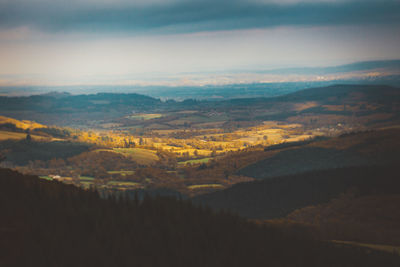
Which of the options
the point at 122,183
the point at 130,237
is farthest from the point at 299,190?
the point at 130,237

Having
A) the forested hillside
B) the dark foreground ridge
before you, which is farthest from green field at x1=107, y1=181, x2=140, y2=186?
the dark foreground ridge

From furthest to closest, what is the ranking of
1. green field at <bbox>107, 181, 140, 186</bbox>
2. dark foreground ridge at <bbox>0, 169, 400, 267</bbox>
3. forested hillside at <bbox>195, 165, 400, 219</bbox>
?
1. green field at <bbox>107, 181, 140, 186</bbox>
2. forested hillside at <bbox>195, 165, 400, 219</bbox>
3. dark foreground ridge at <bbox>0, 169, 400, 267</bbox>

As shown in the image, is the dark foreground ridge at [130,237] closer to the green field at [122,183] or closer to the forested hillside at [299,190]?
the forested hillside at [299,190]

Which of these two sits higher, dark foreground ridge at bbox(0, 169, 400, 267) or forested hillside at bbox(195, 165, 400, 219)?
dark foreground ridge at bbox(0, 169, 400, 267)

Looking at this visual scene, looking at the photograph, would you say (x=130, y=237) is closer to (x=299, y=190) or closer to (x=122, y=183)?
(x=299, y=190)

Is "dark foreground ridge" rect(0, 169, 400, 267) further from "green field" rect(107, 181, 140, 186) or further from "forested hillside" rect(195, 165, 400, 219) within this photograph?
"green field" rect(107, 181, 140, 186)

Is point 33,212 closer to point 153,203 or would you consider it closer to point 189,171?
point 153,203

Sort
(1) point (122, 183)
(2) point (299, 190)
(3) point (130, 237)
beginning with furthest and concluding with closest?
(1) point (122, 183) → (2) point (299, 190) → (3) point (130, 237)

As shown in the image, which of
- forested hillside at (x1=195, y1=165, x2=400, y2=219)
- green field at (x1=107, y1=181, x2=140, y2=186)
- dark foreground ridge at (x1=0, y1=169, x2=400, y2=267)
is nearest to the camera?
dark foreground ridge at (x1=0, y1=169, x2=400, y2=267)

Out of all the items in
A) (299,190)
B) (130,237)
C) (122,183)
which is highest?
(130,237)
